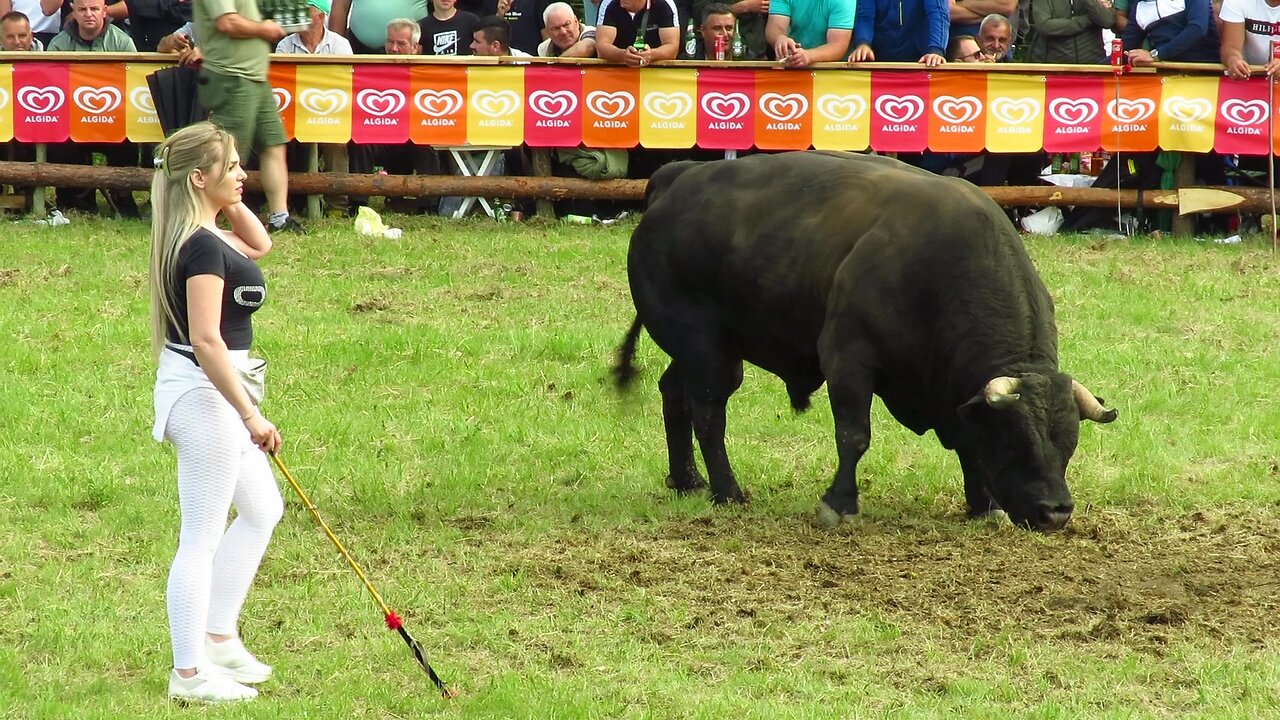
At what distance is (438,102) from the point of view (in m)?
14.8

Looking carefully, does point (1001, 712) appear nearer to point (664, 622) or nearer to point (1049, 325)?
point (664, 622)

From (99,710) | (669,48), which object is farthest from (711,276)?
(669,48)

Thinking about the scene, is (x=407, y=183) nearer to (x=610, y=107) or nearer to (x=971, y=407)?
(x=610, y=107)

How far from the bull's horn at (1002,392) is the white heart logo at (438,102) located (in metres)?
8.46

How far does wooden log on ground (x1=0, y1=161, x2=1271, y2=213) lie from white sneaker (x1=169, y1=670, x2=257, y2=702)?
31.3ft

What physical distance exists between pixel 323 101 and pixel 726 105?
342 cm

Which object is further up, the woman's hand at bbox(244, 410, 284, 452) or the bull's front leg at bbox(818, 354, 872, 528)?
the woman's hand at bbox(244, 410, 284, 452)

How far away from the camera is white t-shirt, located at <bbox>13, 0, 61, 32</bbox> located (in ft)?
54.5

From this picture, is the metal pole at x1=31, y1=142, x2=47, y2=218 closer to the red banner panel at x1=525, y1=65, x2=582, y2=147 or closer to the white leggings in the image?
the red banner panel at x1=525, y1=65, x2=582, y2=147

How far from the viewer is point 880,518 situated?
8.18 meters

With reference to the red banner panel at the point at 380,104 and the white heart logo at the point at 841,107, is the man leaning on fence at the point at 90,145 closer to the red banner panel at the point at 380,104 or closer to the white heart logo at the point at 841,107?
the red banner panel at the point at 380,104

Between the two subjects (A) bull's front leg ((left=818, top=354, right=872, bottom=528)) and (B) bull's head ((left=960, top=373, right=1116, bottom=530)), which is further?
(A) bull's front leg ((left=818, top=354, right=872, bottom=528))

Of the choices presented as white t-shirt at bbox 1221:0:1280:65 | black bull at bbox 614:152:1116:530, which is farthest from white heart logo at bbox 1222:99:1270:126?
black bull at bbox 614:152:1116:530

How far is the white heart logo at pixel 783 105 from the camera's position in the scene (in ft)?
48.1
